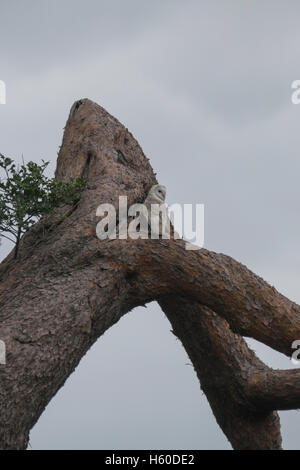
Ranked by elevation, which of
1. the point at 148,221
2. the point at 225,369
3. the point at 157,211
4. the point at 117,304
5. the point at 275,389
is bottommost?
the point at 275,389

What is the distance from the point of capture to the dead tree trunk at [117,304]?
24.4 feet

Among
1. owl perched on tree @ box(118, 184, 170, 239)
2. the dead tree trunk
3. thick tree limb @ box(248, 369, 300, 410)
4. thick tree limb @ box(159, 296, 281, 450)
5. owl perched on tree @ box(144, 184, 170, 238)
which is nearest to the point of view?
the dead tree trunk

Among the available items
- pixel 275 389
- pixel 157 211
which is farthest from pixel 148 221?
pixel 275 389

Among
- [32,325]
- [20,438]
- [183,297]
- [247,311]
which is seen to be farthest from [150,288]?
[20,438]

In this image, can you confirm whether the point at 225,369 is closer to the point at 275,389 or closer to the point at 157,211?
the point at 275,389

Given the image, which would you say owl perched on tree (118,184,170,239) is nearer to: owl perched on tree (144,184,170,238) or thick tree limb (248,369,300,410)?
owl perched on tree (144,184,170,238)

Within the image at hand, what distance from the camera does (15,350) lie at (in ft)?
23.7

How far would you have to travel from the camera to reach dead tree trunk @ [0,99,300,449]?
7434 mm

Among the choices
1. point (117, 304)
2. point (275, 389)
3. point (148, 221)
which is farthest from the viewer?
point (275, 389)

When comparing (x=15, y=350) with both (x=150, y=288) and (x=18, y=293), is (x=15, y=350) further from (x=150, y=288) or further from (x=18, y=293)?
(x=150, y=288)

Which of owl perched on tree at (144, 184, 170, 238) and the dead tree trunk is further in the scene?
owl perched on tree at (144, 184, 170, 238)

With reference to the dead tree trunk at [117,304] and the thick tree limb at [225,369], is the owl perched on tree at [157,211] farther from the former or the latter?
the thick tree limb at [225,369]

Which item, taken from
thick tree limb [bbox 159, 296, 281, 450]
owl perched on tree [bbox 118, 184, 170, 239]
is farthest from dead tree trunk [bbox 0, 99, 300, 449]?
owl perched on tree [bbox 118, 184, 170, 239]

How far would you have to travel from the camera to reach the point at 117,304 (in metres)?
8.77
